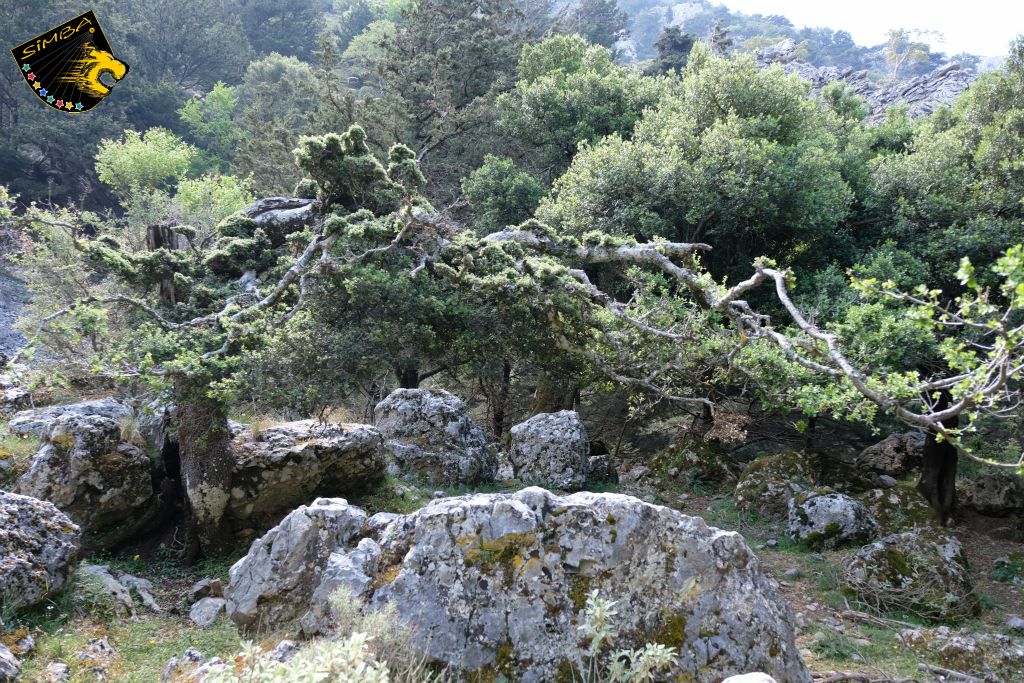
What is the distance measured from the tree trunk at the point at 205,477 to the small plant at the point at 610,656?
6.47 m

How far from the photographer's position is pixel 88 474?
9.02 metres

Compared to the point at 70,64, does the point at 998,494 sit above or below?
below

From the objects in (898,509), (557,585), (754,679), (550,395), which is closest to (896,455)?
(898,509)

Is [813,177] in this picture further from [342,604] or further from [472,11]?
[472,11]

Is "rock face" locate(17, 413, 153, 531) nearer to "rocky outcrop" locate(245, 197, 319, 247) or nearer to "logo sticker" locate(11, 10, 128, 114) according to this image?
"logo sticker" locate(11, 10, 128, 114)

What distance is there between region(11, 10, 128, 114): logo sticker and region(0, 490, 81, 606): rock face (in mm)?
5291

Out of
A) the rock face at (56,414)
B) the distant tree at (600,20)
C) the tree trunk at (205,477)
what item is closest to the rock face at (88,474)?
the tree trunk at (205,477)

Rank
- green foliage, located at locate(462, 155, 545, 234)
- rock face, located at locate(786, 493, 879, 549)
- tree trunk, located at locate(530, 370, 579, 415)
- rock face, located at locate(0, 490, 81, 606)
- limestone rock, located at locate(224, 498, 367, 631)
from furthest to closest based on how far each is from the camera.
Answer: green foliage, located at locate(462, 155, 545, 234) < tree trunk, located at locate(530, 370, 579, 415) < rock face, located at locate(786, 493, 879, 549) < rock face, located at locate(0, 490, 81, 606) < limestone rock, located at locate(224, 498, 367, 631)

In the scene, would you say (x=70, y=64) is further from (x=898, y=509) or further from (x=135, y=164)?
(x=135, y=164)

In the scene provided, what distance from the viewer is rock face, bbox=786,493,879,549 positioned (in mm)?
9828

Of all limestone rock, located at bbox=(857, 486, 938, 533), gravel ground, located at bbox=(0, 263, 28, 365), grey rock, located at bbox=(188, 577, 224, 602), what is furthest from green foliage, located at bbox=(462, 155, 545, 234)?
gravel ground, located at bbox=(0, 263, 28, 365)

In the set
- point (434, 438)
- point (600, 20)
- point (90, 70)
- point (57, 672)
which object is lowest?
point (434, 438)

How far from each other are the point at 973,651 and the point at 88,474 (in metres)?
11.0

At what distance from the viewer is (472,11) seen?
109 ft
